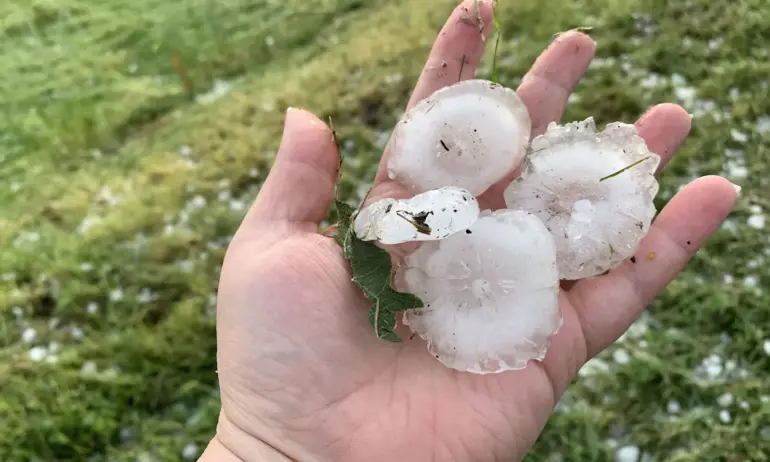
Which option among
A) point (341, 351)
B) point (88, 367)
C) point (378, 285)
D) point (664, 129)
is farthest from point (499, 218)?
point (88, 367)

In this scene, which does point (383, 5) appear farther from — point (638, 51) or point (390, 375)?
point (390, 375)

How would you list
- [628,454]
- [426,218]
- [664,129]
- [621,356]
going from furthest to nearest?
[621,356], [628,454], [664,129], [426,218]

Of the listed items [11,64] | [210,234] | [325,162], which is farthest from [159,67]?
[325,162]

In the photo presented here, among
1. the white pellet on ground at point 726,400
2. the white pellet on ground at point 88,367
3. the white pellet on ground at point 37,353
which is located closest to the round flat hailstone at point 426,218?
the white pellet on ground at point 726,400

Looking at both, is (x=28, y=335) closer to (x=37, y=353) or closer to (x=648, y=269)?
(x=37, y=353)

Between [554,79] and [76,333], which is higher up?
[554,79]

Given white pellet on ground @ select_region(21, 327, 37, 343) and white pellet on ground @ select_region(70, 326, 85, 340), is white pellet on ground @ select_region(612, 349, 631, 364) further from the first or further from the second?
white pellet on ground @ select_region(21, 327, 37, 343)

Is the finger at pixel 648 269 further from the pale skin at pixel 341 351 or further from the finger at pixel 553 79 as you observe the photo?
the finger at pixel 553 79
